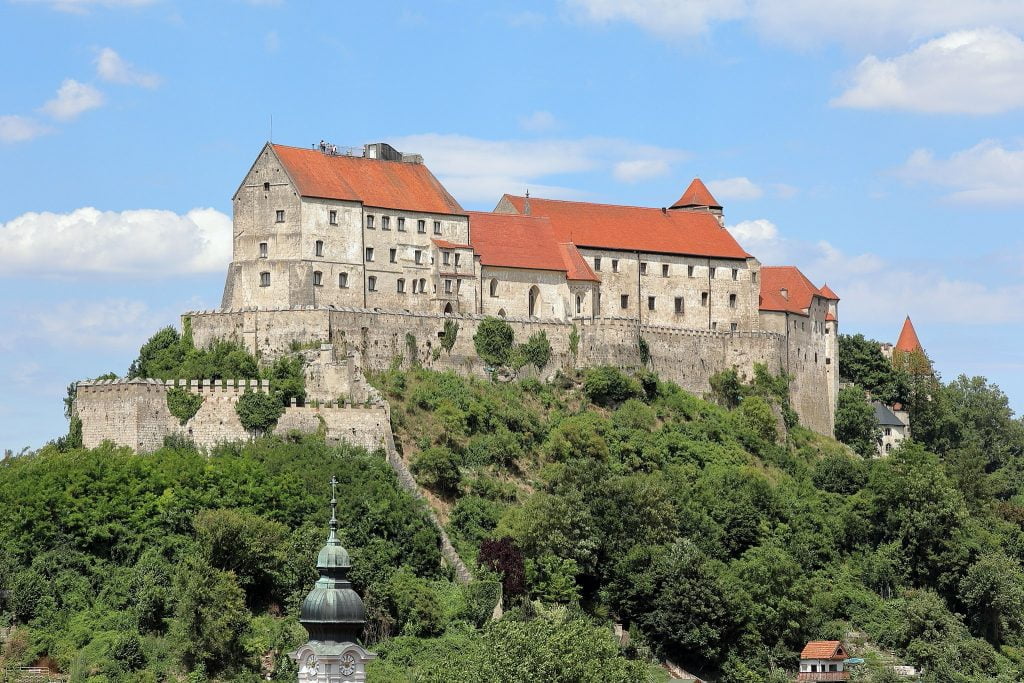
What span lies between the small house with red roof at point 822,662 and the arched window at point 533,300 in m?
21.2

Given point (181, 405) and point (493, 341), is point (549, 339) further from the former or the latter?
point (181, 405)

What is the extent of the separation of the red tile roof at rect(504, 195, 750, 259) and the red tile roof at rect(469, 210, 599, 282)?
3.79 feet

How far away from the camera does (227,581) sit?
7656 centimetres

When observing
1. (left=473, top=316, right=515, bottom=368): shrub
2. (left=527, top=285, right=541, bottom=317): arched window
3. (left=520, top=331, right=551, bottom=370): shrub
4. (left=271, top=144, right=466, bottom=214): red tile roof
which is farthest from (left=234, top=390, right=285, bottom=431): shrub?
(left=527, top=285, right=541, bottom=317): arched window

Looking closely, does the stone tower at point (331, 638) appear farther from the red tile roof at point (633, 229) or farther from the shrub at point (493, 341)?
the red tile roof at point (633, 229)

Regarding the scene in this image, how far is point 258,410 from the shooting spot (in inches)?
3445

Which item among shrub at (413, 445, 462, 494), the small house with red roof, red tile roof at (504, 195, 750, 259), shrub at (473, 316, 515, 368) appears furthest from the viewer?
red tile roof at (504, 195, 750, 259)

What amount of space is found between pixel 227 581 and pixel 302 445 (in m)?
11.1

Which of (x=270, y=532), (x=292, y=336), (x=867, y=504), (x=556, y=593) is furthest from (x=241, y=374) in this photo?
(x=867, y=504)

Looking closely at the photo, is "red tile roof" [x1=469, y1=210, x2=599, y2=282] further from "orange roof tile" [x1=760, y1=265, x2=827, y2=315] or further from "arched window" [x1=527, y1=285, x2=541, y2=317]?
"orange roof tile" [x1=760, y1=265, x2=827, y2=315]

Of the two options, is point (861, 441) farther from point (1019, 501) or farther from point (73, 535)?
point (73, 535)

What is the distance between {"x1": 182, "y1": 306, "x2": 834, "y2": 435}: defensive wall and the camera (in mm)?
91562

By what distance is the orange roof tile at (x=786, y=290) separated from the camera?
357ft

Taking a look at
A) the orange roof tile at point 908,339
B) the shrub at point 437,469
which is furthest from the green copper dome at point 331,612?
the orange roof tile at point 908,339
